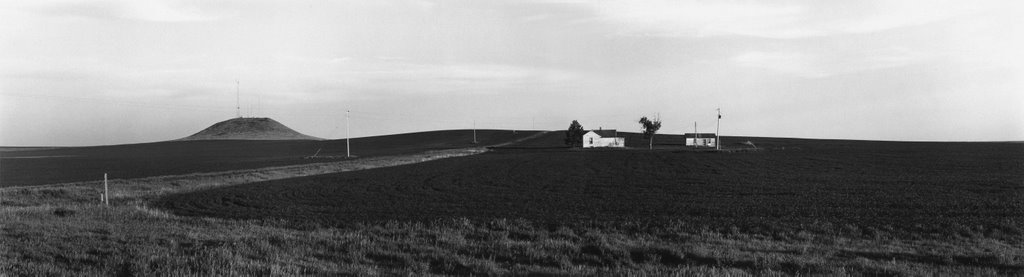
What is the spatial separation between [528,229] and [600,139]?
354ft

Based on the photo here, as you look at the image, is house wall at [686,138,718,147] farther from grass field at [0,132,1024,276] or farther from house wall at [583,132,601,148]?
grass field at [0,132,1024,276]

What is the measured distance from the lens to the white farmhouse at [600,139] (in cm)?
12512

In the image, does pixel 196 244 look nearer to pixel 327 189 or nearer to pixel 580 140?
pixel 327 189

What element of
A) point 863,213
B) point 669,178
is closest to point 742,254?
point 863,213

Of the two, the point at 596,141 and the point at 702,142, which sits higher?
the point at 596,141

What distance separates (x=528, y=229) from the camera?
65.8 feet

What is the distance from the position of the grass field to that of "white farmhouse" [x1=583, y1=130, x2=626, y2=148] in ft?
268

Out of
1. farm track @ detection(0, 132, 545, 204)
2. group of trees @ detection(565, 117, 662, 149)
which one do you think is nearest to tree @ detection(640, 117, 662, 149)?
group of trees @ detection(565, 117, 662, 149)

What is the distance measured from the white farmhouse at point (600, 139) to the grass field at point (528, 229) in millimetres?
81638

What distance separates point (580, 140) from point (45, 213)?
108 m

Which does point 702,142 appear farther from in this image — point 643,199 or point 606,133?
point 643,199

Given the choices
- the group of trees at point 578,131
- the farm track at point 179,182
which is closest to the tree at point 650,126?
the group of trees at point 578,131

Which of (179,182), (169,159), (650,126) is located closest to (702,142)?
(650,126)

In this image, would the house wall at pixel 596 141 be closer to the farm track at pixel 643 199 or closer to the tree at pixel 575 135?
the tree at pixel 575 135
